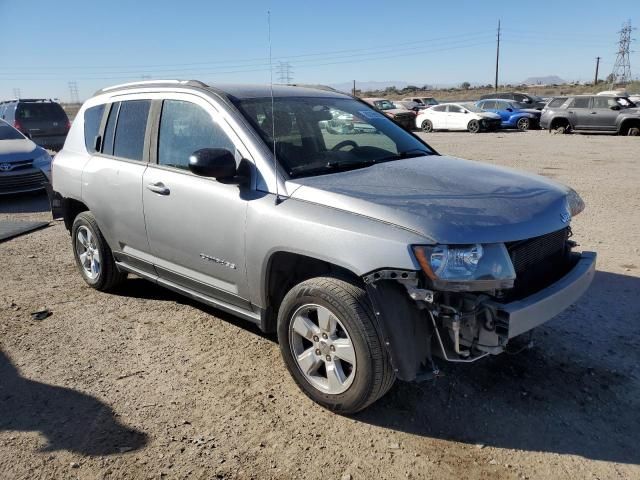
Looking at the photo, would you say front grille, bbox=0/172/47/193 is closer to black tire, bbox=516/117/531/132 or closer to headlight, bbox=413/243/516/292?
headlight, bbox=413/243/516/292

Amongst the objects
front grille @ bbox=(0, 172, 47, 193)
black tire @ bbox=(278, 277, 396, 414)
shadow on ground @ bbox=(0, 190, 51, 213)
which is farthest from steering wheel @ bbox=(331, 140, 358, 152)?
front grille @ bbox=(0, 172, 47, 193)

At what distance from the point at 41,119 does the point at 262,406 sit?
15.6 metres

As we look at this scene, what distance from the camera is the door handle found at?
3.94m

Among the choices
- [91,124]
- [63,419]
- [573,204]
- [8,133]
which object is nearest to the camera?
[63,419]

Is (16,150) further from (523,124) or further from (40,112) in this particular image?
(523,124)

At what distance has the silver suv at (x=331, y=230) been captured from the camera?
2754 mm

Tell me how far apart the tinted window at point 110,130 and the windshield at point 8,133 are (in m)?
7.39

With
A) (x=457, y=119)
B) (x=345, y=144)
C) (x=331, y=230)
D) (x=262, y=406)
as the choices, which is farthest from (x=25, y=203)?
(x=457, y=119)

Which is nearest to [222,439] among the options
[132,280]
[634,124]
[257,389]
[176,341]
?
[257,389]

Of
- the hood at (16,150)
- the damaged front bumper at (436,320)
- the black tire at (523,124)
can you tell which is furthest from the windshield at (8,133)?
the black tire at (523,124)

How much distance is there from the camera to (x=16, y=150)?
33.6 feet

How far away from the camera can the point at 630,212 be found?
7762 millimetres

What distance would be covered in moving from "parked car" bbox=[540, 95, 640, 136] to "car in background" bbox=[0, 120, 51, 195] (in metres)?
19.7

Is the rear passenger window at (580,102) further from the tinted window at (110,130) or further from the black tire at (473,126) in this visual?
the tinted window at (110,130)
